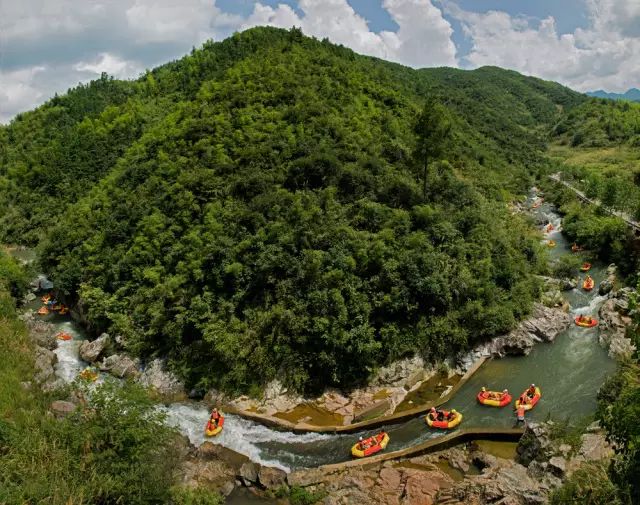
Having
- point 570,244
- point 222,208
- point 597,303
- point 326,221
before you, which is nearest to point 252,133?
point 222,208

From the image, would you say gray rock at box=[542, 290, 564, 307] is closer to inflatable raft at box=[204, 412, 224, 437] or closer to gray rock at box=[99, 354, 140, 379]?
→ inflatable raft at box=[204, 412, 224, 437]

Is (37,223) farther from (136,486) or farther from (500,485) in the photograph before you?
(500,485)

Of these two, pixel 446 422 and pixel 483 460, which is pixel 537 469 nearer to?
pixel 483 460

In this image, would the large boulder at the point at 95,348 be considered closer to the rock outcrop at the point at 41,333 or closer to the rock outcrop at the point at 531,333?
the rock outcrop at the point at 41,333

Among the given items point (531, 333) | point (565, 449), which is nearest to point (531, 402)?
point (565, 449)

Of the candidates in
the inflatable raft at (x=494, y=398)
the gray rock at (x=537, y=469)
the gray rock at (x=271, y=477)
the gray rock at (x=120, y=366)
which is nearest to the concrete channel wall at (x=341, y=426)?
the inflatable raft at (x=494, y=398)

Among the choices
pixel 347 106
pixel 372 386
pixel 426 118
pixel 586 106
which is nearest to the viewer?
pixel 372 386

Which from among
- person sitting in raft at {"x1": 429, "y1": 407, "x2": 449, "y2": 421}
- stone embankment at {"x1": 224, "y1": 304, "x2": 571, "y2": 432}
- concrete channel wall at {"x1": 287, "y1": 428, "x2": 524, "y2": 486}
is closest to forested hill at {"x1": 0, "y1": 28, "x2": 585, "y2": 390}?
stone embankment at {"x1": 224, "y1": 304, "x2": 571, "y2": 432}
